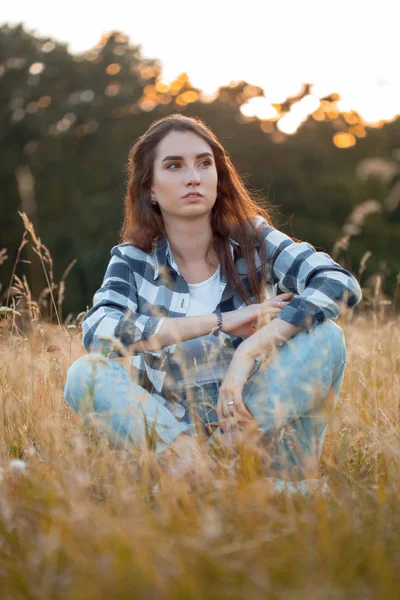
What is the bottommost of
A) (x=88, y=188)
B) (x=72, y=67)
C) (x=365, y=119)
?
(x=88, y=188)

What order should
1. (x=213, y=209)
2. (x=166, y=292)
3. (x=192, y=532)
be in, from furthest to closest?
(x=213, y=209) → (x=166, y=292) → (x=192, y=532)

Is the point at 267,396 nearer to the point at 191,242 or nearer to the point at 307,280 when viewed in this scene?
the point at 307,280

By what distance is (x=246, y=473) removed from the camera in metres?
1.67

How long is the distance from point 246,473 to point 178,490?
224mm

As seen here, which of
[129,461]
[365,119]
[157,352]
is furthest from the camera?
[365,119]

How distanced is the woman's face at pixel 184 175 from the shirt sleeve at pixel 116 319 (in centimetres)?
32

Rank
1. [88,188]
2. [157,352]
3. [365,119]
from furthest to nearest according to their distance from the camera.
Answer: [365,119], [88,188], [157,352]

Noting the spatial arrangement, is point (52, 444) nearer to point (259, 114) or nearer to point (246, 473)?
point (246, 473)

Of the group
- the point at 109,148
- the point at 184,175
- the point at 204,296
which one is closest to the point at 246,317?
the point at 204,296

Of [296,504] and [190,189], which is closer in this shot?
[296,504]

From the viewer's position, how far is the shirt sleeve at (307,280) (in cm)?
215

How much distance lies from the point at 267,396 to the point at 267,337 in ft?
0.61

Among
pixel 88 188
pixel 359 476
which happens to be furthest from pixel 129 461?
pixel 88 188

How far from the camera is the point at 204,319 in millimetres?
2178
